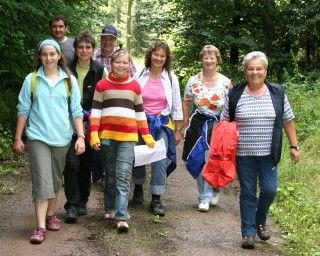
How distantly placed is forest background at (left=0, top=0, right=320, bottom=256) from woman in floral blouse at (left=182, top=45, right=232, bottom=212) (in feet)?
4.37

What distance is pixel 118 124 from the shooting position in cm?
538

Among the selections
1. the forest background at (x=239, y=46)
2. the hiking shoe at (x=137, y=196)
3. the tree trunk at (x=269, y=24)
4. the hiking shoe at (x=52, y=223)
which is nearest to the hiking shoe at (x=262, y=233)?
the forest background at (x=239, y=46)

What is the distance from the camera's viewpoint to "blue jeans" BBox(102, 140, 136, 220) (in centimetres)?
535

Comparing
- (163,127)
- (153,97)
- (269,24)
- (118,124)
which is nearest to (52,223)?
(118,124)

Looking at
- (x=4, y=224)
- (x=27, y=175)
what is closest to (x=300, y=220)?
(x=4, y=224)

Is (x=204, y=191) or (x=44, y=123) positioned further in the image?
(x=204, y=191)

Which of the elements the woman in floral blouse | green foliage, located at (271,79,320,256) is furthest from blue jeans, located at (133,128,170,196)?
green foliage, located at (271,79,320,256)

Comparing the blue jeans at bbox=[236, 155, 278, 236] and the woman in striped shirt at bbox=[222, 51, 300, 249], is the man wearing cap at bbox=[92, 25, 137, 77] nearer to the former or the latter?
the woman in striped shirt at bbox=[222, 51, 300, 249]

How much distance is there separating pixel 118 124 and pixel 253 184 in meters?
1.54

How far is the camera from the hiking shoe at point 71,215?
18.3 ft

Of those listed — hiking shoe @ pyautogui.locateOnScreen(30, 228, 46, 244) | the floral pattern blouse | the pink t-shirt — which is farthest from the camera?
the floral pattern blouse

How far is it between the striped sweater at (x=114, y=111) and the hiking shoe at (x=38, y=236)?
111 centimetres

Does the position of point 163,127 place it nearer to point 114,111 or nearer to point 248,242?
point 114,111

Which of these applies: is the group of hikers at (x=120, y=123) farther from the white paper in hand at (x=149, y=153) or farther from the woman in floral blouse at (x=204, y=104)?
the white paper in hand at (x=149, y=153)
